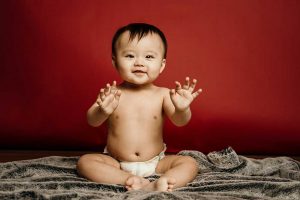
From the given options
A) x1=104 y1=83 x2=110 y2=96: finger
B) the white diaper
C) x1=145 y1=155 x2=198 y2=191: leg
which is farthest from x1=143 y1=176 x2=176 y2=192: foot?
x1=104 y1=83 x2=110 y2=96: finger

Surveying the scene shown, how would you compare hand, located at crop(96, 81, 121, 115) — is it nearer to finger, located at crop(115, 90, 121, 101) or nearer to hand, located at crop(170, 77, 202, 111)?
finger, located at crop(115, 90, 121, 101)

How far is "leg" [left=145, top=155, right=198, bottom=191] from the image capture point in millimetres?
1065

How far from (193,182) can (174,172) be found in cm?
6

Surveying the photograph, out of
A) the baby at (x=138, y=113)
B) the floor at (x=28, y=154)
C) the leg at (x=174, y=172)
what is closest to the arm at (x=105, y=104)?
the baby at (x=138, y=113)

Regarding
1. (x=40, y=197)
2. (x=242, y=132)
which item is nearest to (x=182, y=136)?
(x=242, y=132)

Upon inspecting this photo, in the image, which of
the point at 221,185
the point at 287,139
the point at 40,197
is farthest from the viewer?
the point at 287,139

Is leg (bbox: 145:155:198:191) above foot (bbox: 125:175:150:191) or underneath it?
above

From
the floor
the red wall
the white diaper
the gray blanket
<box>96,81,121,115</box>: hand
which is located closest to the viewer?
the gray blanket

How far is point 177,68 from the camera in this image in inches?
64.1

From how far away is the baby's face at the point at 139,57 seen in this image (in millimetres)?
1229

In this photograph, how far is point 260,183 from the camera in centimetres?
112

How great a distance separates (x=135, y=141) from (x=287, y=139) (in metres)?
0.62

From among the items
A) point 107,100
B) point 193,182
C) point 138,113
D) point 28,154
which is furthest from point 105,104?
point 28,154

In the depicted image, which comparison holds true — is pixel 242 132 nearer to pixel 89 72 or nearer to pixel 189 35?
pixel 189 35
